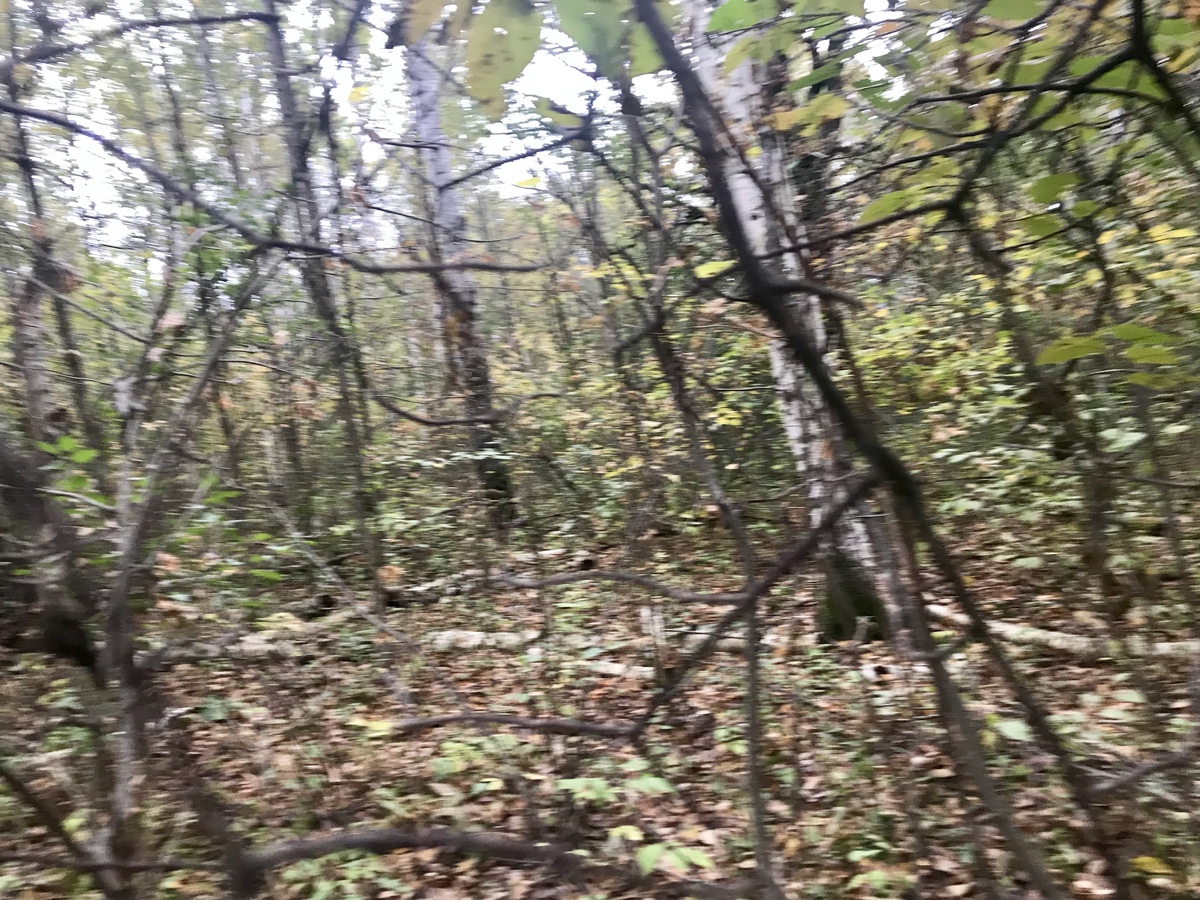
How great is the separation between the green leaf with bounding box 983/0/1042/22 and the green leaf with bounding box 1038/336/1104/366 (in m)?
0.70

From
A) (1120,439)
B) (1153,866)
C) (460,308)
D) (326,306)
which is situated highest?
(326,306)

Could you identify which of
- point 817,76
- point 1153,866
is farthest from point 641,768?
point 817,76

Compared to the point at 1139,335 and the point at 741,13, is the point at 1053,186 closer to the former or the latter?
the point at 1139,335

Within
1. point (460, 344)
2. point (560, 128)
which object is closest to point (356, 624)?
point (460, 344)

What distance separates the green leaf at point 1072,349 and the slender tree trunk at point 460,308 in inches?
127

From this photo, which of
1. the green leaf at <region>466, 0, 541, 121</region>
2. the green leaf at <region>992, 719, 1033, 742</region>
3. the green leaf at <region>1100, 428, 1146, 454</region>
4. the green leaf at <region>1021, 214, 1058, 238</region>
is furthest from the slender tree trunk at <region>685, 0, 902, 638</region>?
the green leaf at <region>466, 0, 541, 121</region>

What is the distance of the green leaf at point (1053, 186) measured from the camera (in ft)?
5.22

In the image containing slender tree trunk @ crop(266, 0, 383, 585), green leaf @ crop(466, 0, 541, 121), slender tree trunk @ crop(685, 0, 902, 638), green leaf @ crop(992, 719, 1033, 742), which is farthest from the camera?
slender tree trunk @ crop(266, 0, 383, 585)

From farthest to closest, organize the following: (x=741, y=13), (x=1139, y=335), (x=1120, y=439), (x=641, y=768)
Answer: (x=1120, y=439), (x=641, y=768), (x=741, y=13), (x=1139, y=335)

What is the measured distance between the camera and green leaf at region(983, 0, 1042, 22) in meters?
1.47

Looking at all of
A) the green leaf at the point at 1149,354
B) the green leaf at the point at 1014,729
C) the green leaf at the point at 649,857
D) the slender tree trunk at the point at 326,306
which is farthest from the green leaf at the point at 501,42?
the slender tree trunk at the point at 326,306

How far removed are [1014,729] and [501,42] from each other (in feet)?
10.5

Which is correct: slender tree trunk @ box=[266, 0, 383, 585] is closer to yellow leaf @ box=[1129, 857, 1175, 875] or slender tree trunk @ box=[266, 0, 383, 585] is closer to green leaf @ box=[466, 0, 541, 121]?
green leaf @ box=[466, 0, 541, 121]

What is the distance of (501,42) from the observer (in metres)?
1.00
